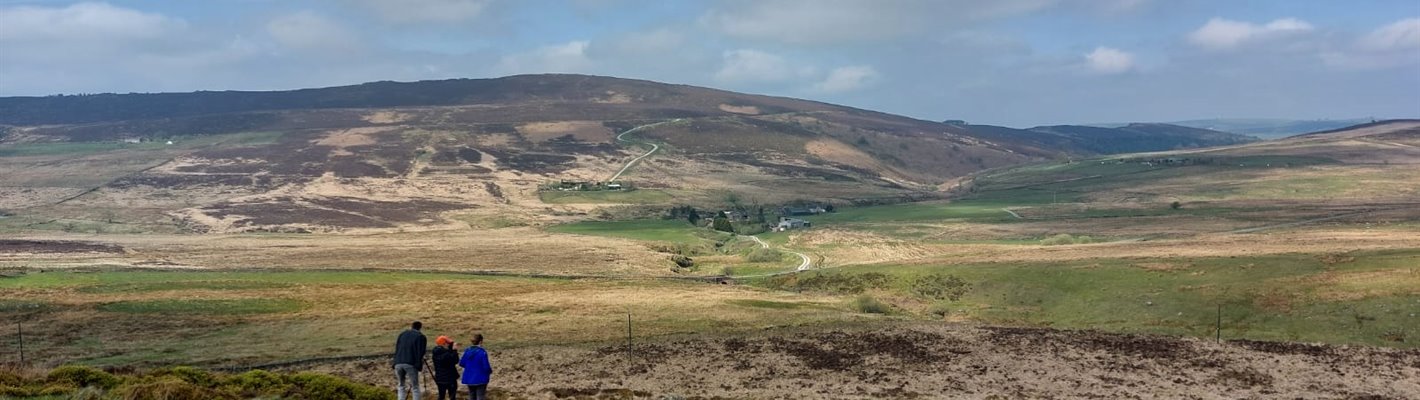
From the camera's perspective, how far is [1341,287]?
49.0 metres

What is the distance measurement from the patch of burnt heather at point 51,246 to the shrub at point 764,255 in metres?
61.4

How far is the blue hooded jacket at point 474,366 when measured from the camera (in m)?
23.0

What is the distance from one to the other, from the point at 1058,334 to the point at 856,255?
43922 millimetres

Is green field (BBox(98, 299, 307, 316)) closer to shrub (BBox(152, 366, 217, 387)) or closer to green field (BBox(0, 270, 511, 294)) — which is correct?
green field (BBox(0, 270, 511, 294))

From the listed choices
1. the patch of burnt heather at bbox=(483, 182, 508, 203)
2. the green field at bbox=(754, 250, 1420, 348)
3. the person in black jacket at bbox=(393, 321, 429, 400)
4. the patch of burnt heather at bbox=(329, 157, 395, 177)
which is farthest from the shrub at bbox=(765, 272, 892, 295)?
the patch of burnt heather at bbox=(329, 157, 395, 177)

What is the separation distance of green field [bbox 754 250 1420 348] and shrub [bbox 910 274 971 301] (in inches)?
27.8

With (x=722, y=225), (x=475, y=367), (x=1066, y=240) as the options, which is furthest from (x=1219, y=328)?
(x=722, y=225)

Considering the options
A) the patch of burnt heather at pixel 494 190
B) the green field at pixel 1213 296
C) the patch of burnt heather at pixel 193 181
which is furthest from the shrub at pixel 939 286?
the patch of burnt heather at pixel 193 181

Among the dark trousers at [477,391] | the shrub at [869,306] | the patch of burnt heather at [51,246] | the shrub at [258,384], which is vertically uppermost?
the dark trousers at [477,391]

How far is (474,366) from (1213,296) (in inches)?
1679

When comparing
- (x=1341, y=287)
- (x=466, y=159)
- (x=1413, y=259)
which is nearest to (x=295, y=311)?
(x=1341, y=287)

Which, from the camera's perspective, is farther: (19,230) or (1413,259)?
(19,230)

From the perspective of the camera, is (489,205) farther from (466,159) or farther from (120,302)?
(120,302)

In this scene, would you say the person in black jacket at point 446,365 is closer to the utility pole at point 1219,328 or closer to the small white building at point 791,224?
the utility pole at point 1219,328
